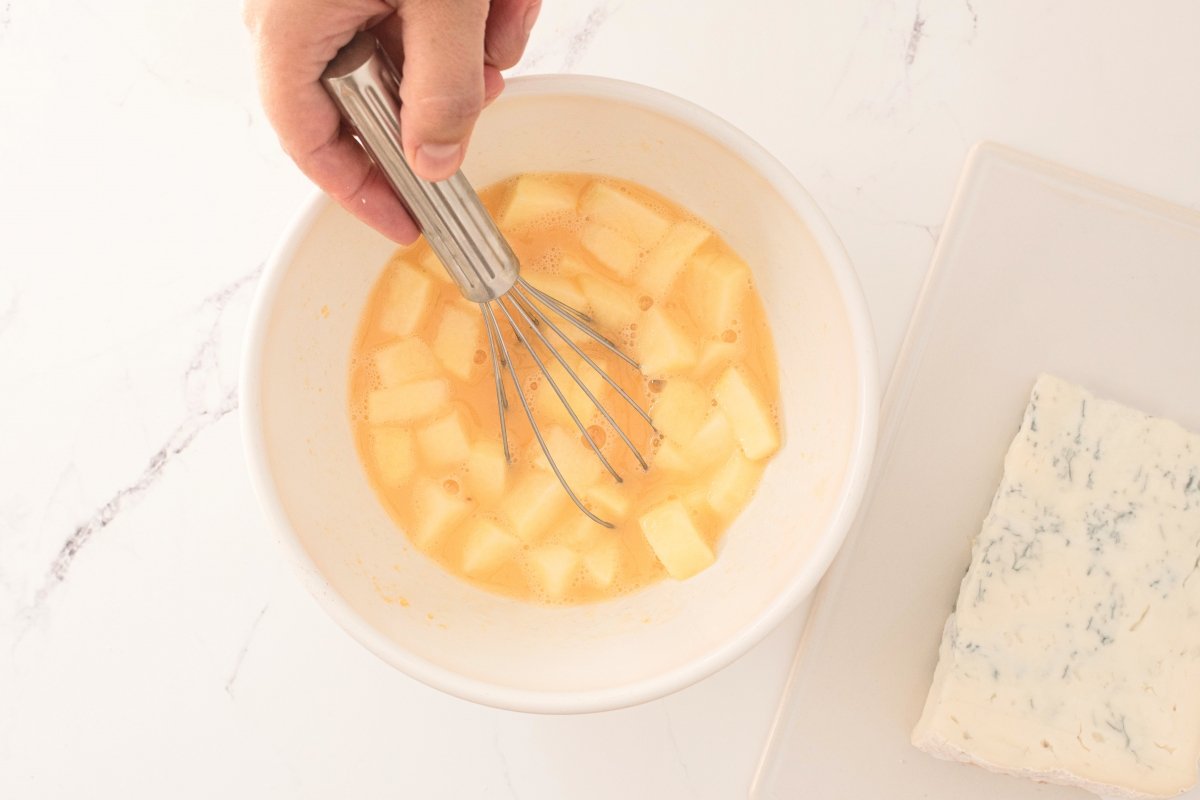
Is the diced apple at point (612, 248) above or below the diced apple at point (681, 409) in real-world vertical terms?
above

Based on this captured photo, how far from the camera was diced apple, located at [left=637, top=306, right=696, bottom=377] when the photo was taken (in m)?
1.02

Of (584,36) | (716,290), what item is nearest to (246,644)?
(716,290)

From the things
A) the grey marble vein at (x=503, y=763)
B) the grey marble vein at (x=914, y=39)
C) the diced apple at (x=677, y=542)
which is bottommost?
the grey marble vein at (x=503, y=763)

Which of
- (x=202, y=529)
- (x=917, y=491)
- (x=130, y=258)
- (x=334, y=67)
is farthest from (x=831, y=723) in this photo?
(x=130, y=258)

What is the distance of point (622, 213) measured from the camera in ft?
3.39

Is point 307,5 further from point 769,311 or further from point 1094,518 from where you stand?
point 1094,518

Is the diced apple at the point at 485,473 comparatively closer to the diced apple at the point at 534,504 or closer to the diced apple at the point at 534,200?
the diced apple at the point at 534,504

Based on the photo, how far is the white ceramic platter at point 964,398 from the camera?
1.08 m

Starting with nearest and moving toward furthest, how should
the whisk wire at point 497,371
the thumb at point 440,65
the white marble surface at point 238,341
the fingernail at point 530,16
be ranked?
the thumb at point 440,65 < the fingernail at point 530,16 < the whisk wire at point 497,371 < the white marble surface at point 238,341

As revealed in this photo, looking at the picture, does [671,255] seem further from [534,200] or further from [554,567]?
[554,567]

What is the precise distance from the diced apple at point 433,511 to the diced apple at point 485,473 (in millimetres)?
19

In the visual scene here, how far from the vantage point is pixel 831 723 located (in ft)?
3.56

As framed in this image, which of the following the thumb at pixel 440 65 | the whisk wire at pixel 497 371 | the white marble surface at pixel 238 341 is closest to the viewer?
the thumb at pixel 440 65

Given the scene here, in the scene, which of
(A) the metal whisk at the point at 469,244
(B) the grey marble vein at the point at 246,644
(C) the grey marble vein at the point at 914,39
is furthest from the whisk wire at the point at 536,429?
→ (C) the grey marble vein at the point at 914,39
